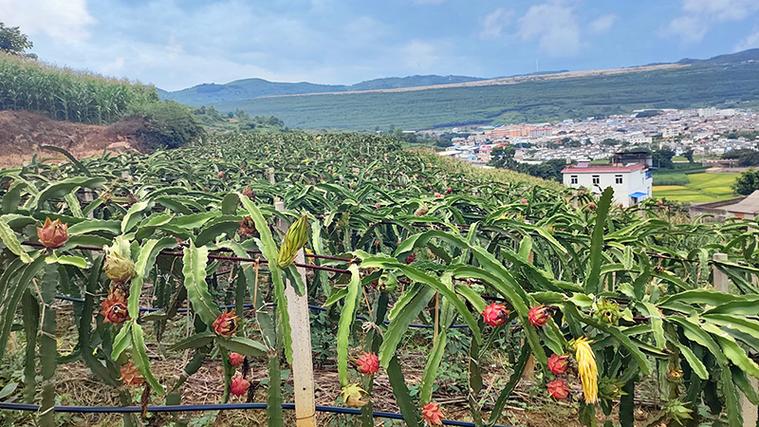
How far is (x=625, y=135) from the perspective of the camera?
53.0 meters

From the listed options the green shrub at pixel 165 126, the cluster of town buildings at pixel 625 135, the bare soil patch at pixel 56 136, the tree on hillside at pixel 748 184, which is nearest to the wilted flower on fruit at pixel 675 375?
the bare soil patch at pixel 56 136

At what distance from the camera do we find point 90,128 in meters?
12.0

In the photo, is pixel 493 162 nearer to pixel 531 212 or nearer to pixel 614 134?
pixel 531 212

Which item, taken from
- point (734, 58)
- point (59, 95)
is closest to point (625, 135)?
point (59, 95)

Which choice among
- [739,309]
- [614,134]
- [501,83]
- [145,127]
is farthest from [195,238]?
[501,83]

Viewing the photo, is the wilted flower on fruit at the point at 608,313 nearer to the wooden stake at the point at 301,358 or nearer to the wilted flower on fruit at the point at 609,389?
the wilted flower on fruit at the point at 609,389

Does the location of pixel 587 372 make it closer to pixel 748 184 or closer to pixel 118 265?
pixel 118 265

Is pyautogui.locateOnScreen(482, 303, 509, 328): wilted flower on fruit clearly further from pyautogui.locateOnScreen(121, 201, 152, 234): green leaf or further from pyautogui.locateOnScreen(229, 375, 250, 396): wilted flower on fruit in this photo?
pyautogui.locateOnScreen(121, 201, 152, 234): green leaf

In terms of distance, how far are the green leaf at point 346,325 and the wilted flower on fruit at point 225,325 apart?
0.18m

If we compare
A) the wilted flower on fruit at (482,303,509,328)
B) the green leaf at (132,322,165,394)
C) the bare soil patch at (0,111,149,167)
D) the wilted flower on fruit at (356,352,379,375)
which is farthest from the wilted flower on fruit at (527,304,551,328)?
the bare soil patch at (0,111,149,167)

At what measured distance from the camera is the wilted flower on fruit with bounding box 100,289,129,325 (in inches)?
32.9

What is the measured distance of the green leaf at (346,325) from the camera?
84cm

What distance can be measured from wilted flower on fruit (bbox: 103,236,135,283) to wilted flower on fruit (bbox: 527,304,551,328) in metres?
0.68

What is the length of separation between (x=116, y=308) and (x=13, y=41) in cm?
2352
